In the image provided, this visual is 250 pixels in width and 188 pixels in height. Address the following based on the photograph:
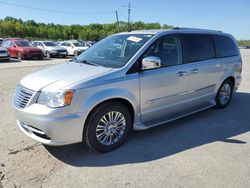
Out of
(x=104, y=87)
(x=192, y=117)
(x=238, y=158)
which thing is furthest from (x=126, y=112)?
(x=192, y=117)

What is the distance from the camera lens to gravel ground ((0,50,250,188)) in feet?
10.9

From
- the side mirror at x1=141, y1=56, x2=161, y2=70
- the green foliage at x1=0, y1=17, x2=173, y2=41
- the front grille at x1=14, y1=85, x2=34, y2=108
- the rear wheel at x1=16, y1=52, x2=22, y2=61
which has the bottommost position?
Result: the rear wheel at x1=16, y1=52, x2=22, y2=61

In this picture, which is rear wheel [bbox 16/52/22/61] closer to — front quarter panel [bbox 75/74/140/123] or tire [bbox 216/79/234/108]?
tire [bbox 216/79/234/108]

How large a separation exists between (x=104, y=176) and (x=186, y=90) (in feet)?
8.11

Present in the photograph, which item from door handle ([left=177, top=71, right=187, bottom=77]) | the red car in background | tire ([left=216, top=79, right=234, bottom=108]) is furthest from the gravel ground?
the red car in background

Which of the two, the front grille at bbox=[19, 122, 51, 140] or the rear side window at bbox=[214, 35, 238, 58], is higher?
the rear side window at bbox=[214, 35, 238, 58]

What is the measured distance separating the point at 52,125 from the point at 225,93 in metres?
4.46

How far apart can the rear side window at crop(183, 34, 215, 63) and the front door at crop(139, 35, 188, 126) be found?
0.27 meters

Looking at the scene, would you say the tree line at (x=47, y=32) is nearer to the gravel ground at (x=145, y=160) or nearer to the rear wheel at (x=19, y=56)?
the rear wheel at (x=19, y=56)

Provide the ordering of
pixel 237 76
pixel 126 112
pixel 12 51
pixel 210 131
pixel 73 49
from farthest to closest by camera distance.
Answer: pixel 73 49 → pixel 12 51 → pixel 237 76 → pixel 210 131 → pixel 126 112

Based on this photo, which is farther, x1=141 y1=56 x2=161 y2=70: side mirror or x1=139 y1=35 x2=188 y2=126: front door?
x1=139 y1=35 x2=188 y2=126: front door

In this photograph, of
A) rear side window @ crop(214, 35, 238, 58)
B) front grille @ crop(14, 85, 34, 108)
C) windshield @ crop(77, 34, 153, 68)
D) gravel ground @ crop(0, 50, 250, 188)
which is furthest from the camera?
rear side window @ crop(214, 35, 238, 58)

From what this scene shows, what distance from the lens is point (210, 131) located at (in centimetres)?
497

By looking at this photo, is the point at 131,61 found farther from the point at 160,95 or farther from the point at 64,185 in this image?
the point at 64,185
